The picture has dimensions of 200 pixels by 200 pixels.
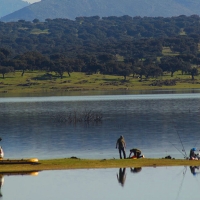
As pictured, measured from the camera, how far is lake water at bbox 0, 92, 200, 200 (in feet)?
134

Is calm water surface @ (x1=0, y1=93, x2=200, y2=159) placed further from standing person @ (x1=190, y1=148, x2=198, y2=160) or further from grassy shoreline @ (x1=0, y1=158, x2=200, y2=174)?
grassy shoreline @ (x1=0, y1=158, x2=200, y2=174)

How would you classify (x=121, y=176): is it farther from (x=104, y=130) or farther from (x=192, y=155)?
(x=104, y=130)

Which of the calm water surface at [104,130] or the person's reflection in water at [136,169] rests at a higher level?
the person's reflection in water at [136,169]

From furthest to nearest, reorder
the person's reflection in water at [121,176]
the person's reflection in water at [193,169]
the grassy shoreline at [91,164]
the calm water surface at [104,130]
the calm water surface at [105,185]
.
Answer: the calm water surface at [104,130]
the grassy shoreline at [91,164]
the person's reflection in water at [193,169]
the person's reflection in water at [121,176]
the calm water surface at [105,185]

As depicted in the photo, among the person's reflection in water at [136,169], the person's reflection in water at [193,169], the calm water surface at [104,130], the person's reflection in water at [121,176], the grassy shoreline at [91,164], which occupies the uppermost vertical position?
the grassy shoreline at [91,164]

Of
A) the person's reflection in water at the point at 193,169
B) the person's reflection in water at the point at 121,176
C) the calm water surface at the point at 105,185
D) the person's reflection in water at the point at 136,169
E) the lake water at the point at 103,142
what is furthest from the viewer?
the person's reflection in water at the point at 136,169

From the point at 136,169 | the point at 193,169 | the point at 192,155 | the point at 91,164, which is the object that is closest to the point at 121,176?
the point at 136,169

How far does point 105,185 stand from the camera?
42.3m

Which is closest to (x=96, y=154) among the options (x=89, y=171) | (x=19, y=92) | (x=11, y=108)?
(x=89, y=171)

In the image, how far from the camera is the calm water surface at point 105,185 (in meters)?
39.2

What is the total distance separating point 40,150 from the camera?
66.2 m

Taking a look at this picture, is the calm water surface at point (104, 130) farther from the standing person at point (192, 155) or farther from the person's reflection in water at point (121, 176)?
the person's reflection in water at point (121, 176)

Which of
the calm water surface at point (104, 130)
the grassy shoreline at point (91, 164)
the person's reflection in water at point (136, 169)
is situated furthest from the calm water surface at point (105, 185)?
the calm water surface at point (104, 130)

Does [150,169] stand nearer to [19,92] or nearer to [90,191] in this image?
[90,191]
